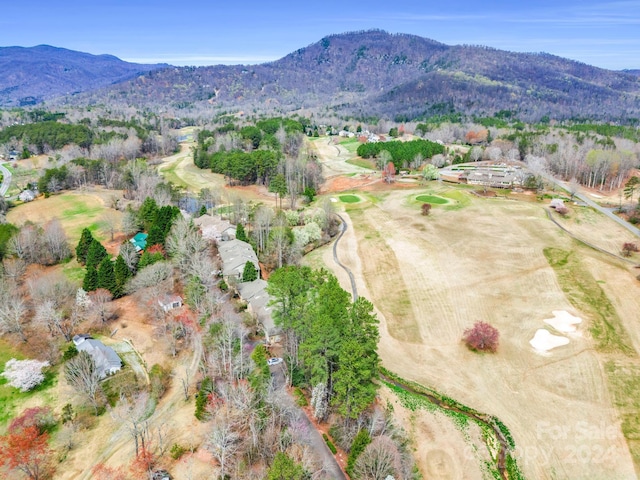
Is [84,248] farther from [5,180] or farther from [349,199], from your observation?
[5,180]

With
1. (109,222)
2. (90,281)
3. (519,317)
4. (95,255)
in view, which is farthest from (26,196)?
(519,317)

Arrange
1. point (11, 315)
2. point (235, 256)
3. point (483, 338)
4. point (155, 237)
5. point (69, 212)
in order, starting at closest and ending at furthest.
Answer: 1. point (483, 338)
2. point (11, 315)
3. point (235, 256)
4. point (155, 237)
5. point (69, 212)

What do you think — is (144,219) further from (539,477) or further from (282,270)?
(539,477)

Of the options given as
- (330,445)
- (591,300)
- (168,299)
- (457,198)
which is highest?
(457,198)

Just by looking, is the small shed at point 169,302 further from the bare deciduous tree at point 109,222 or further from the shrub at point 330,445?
the bare deciduous tree at point 109,222

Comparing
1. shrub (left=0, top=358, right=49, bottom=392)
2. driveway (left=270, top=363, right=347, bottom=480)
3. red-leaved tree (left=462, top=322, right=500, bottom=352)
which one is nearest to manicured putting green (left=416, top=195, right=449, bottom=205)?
red-leaved tree (left=462, top=322, right=500, bottom=352)
